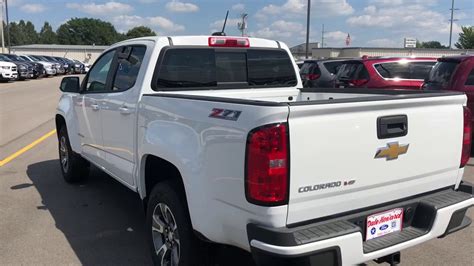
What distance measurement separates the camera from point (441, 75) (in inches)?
329

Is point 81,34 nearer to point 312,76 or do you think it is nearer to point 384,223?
point 312,76

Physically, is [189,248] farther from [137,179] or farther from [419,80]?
[419,80]

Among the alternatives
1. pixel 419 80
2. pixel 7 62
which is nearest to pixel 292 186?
pixel 419 80

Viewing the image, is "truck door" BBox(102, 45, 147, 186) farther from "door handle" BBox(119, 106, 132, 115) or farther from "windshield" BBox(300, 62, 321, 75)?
"windshield" BBox(300, 62, 321, 75)

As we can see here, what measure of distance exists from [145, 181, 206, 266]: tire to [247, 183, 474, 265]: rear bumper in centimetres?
72

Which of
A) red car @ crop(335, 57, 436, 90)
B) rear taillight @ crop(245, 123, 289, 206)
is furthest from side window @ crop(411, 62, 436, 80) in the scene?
rear taillight @ crop(245, 123, 289, 206)

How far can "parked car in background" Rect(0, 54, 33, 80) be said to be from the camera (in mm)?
30656

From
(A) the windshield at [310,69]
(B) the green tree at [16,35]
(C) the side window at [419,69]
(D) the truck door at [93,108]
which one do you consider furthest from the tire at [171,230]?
(B) the green tree at [16,35]

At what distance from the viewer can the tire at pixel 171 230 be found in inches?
129

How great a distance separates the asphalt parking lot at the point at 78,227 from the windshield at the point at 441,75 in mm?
1471

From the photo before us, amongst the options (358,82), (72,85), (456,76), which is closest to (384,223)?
(72,85)

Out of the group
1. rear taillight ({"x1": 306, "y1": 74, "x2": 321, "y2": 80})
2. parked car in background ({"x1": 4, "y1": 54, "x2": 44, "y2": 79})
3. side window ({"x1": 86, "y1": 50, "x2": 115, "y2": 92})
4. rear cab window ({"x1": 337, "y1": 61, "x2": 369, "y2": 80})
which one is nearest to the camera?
side window ({"x1": 86, "y1": 50, "x2": 115, "y2": 92})

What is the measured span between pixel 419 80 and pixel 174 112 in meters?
9.36

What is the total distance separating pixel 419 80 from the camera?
11.3 m
